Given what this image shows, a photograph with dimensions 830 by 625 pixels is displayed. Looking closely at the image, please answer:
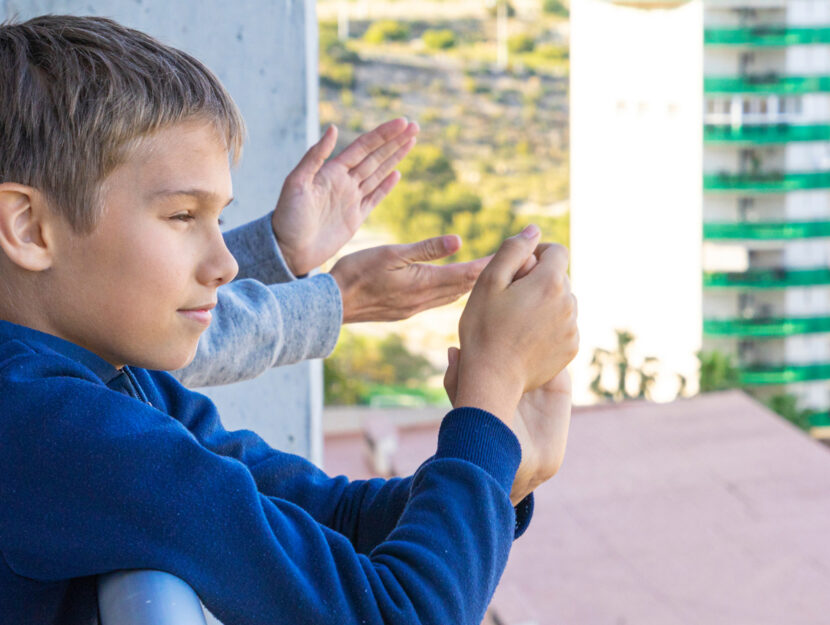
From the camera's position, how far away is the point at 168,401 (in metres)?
0.56

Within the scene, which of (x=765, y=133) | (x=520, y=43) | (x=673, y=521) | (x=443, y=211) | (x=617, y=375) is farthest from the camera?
(x=520, y=43)

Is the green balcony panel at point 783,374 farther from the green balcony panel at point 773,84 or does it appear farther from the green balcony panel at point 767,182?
the green balcony panel at point 773,84

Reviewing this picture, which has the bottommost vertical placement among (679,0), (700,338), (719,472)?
(700,338)

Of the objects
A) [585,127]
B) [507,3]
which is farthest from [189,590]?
[507,3]

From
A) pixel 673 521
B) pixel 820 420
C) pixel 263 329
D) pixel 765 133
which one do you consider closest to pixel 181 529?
pixel 263 329


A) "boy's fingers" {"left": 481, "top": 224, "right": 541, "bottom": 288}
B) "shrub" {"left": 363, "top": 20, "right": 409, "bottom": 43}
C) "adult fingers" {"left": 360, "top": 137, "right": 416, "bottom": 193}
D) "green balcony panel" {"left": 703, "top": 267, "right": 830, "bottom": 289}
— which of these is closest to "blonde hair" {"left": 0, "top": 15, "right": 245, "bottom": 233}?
"boy's fingers" {"left": 481, "top": 224, "right": 541, "bottom": 288}

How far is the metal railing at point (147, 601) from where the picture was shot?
32 cm

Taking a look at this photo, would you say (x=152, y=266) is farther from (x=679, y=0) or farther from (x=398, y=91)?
(x=398, y=91)

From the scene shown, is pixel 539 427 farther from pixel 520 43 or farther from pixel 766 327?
pixel 520 43

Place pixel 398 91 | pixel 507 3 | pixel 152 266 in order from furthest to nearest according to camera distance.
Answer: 1. pixel 507 3
2. pixel 398 91
3. pixel 152 266

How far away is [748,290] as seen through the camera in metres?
14.9

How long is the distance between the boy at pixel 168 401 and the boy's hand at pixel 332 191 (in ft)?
0.95

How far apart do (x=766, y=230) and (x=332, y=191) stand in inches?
569

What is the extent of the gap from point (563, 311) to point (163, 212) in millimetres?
198
